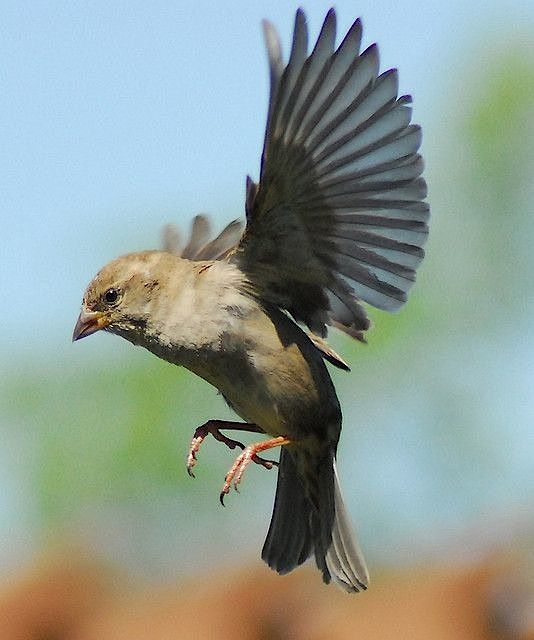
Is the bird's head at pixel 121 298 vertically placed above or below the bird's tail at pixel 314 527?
above

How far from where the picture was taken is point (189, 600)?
6.12 m

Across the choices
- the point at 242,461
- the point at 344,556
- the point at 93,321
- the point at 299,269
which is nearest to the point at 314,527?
the point at 344,556

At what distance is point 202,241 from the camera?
536 cm

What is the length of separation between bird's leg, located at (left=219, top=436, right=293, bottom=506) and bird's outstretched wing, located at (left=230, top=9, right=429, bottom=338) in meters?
0.46

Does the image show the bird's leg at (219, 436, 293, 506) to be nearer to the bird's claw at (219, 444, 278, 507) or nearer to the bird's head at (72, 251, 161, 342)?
the bird's claw at (219, 444, 278, 507)

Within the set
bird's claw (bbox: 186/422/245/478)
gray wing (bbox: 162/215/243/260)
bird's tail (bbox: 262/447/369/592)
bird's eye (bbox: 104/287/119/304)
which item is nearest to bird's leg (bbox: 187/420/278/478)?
bird's claw (bbox: 186/422/245/478)

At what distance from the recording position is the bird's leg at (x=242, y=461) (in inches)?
155

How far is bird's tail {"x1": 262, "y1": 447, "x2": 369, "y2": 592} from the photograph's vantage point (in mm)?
4660

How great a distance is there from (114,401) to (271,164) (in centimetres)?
1139

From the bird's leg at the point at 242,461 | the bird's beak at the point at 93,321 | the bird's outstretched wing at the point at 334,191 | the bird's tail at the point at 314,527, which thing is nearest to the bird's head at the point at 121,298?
the bird's beak at the point at 93,321

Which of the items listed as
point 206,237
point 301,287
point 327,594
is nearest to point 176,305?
point 301,287

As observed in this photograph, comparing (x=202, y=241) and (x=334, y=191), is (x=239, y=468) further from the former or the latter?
(x=202, y=241)

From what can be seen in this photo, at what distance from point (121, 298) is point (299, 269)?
541mm

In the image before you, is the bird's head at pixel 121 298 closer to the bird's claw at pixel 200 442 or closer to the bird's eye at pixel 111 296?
the bird's eye at pixel 111 296
